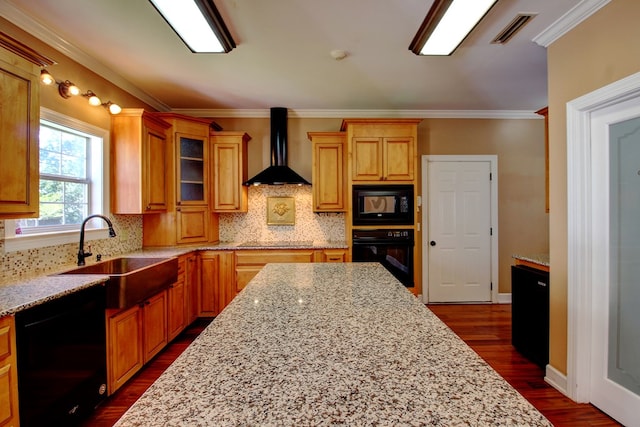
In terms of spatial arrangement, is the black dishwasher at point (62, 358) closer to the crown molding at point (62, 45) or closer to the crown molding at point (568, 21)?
the crown molding at point (62, 45)

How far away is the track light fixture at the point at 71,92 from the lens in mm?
2149

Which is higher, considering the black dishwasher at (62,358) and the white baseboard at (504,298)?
the black dishwasher at (62,358)

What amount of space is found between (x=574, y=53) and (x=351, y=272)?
83.3 inches

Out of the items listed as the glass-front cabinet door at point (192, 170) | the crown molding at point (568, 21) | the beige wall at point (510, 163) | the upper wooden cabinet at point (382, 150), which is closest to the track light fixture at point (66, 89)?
the glass-front cabinet door at point (192, 170)

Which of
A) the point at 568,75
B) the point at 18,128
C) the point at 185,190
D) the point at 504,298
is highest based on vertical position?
the point at 568,75

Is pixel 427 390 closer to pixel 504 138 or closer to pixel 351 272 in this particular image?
pixel 351 272

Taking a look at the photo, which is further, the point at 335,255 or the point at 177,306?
the point at 335,255

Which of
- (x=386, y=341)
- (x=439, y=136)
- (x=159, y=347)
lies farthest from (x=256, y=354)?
(x=439, y=136)

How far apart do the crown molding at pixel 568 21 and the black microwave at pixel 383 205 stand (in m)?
1.78

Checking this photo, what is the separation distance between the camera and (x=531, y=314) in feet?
8.60

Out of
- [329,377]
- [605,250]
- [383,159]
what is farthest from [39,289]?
[605,250]

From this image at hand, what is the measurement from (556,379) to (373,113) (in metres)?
3.37

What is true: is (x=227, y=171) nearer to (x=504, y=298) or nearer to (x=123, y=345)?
(x=123, y=345)

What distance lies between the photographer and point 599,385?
2.00 m
